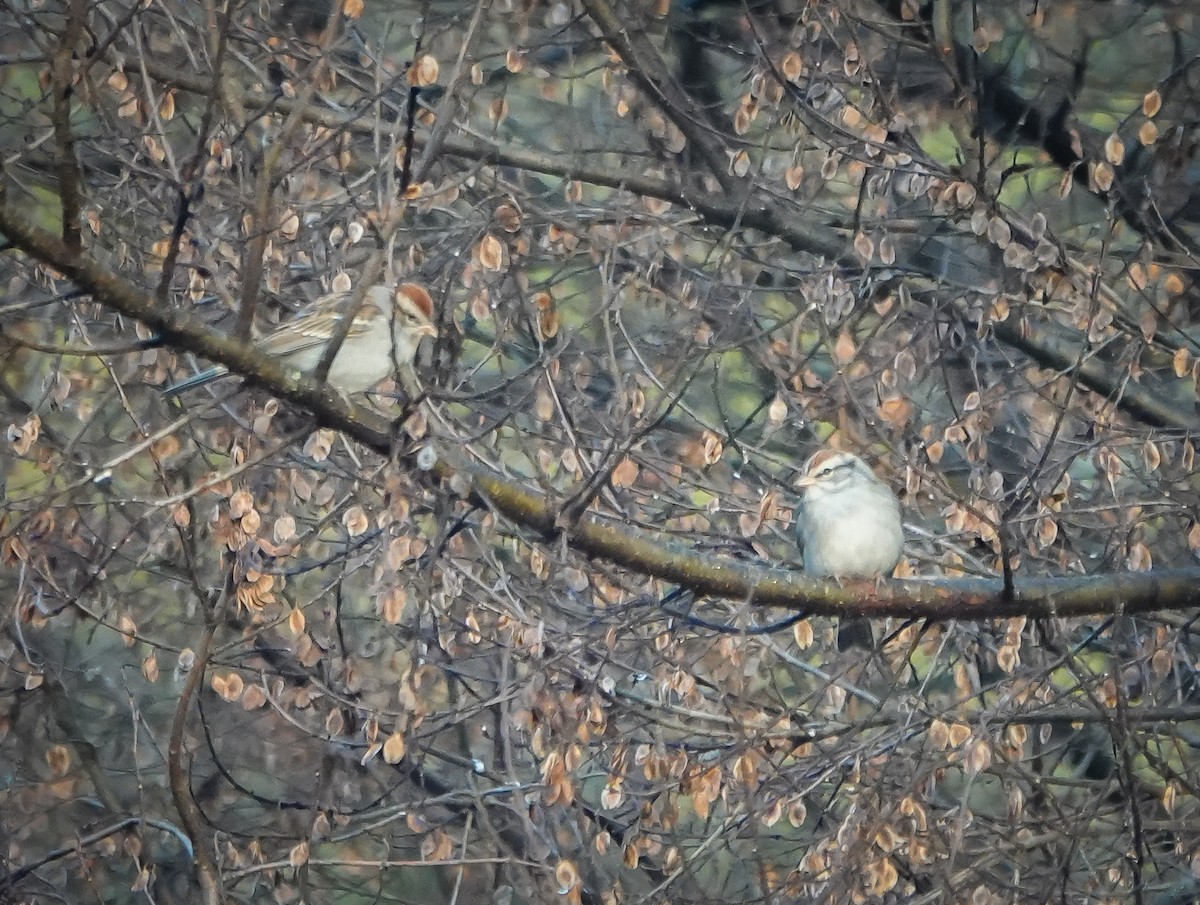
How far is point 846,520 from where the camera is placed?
5.13 metres

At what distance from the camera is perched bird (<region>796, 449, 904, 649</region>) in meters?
5.09

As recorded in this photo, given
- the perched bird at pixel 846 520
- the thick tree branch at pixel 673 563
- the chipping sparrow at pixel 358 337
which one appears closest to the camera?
the thick tree branch at pixel 673 563

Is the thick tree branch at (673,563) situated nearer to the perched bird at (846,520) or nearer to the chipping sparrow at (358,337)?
the perched bird at (846,520)

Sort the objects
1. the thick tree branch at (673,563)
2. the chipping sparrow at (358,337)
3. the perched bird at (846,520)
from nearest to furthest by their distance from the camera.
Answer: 1. the thick tree branch at (673,563)
2. the perched bird at (846,520)
3. the chipping sparrow at (358,337)

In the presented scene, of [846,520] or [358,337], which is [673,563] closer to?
[846,520]

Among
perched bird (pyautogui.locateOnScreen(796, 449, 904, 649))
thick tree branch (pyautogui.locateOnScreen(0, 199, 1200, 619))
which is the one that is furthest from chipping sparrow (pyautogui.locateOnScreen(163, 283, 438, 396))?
thick tree branch (pyautogui.locateOnScreen(0, 199, 1200, 619))

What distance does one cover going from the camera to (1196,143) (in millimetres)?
6258

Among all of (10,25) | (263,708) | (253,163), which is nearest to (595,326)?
(253,163)

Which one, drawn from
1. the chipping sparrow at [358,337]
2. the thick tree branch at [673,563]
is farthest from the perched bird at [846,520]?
the chipping sparrow at [358,337]

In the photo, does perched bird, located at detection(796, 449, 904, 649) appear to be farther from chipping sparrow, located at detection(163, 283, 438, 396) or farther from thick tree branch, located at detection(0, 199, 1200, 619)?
chipping sparrow, located at detection(163, 283, 438, 396)

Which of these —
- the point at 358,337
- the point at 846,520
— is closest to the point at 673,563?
the point at 846,520

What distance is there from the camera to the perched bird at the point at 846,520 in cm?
509

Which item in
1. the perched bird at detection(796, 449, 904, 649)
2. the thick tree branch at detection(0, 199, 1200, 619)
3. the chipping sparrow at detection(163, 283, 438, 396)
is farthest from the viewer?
the chipping sparrow at detection(163, 283, 438, 396)

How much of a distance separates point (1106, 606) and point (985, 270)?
261 cm
